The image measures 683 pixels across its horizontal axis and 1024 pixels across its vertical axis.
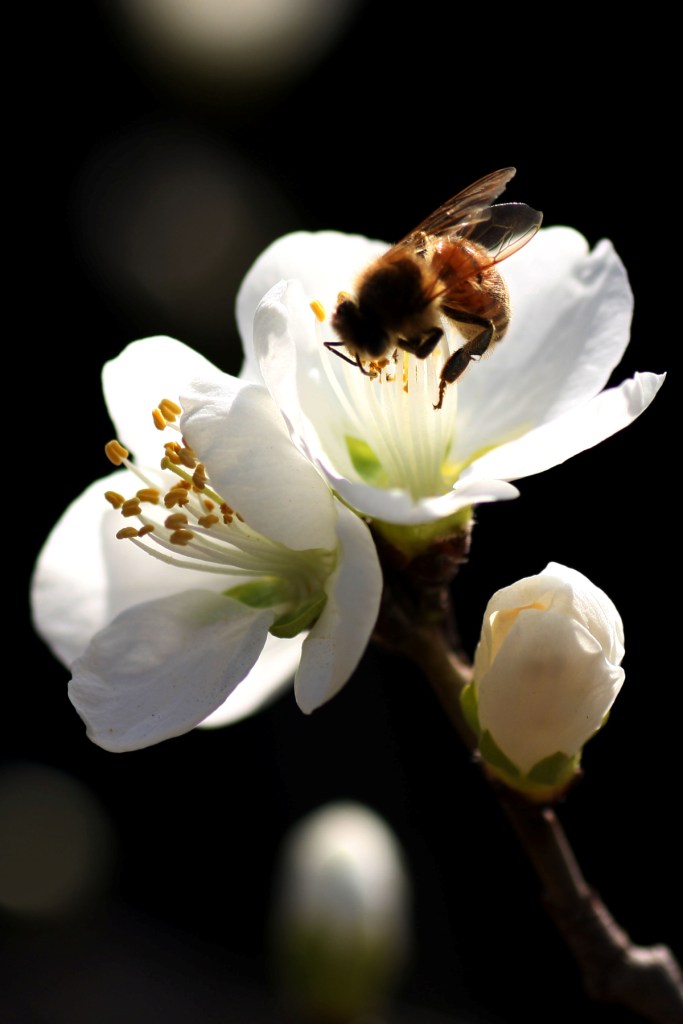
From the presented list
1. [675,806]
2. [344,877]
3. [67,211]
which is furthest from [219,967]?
[67,211]

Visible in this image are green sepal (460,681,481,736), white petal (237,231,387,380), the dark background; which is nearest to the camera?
green sepal (460,681,481,736)

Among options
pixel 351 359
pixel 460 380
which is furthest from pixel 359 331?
pixel 460 380

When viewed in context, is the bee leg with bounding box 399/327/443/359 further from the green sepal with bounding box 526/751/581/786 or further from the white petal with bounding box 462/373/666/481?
the green sepal with bounding box 526/751/581/786

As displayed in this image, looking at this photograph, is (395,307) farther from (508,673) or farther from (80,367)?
(80,367)

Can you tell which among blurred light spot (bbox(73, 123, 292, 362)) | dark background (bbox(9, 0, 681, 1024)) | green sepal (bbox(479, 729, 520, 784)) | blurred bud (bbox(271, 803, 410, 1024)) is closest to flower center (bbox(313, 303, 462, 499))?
green sepal (bbox(479, 729, 520, 784))

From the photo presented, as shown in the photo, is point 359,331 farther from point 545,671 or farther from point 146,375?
point 545,671
